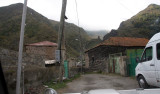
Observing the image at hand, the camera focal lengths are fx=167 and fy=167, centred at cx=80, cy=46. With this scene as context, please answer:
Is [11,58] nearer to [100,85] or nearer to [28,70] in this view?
[28,70]

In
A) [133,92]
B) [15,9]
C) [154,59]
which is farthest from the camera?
[15,9]

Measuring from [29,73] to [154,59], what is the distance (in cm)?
570

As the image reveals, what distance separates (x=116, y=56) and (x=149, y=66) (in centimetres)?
1161

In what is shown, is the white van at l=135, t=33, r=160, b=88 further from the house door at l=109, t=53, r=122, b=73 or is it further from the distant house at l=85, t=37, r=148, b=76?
the house door at l=109, t=53, r=122, b=73

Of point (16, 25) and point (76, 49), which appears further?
point (76, 49)

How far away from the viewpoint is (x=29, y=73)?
8.21 meters

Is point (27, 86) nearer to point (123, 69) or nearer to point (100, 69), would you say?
point (123, 69)

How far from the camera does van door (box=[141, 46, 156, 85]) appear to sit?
669 cm

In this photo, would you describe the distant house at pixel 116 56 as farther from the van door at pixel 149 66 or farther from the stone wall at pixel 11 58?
the stone wall at pixel 11 58

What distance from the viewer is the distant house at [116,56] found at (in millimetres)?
14539

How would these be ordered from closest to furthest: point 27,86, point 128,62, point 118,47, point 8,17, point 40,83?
point 27,86 < point 40,83 < point 128,62 < point 118,47 < point 8,17

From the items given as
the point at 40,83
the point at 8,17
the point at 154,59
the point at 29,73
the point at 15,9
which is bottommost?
the point at 40,83

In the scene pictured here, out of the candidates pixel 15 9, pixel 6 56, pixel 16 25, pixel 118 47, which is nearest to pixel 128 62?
pixel 118 47

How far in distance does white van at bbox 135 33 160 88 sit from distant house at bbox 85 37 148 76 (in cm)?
681
